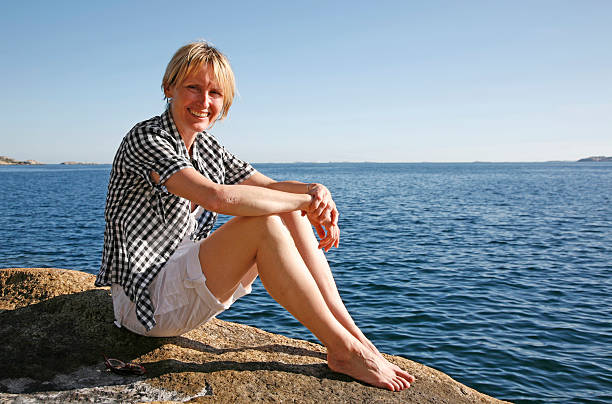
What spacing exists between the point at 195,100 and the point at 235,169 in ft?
2.58

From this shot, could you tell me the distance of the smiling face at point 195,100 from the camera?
9.45 feet

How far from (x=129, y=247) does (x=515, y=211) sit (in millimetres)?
25400

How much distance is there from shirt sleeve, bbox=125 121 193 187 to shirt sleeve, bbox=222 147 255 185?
0.79 m

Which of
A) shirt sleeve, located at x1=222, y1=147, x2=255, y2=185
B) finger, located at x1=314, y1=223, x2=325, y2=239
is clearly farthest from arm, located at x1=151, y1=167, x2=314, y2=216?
shirt sleeve, located at x1=222, y1=147, x2=255, y2=185

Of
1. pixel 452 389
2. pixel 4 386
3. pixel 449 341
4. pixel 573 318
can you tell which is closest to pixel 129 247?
pixel 4 386

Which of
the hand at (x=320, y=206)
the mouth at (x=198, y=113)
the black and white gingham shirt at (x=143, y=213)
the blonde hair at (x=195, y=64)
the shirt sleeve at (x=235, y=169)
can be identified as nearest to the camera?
the black and white gingham shirt at (x=143, y=213)

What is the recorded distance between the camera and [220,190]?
259cm

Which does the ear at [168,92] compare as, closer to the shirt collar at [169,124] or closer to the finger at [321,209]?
the shirt collar at [169,124]

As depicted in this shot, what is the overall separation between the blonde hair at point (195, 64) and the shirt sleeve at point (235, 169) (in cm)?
65

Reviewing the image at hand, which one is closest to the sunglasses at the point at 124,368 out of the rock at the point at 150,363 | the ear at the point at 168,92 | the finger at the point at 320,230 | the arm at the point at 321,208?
the rock at the point at 150,363

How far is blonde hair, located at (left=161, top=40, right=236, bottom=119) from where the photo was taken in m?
2.82

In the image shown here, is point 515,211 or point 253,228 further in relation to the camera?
point 515,211

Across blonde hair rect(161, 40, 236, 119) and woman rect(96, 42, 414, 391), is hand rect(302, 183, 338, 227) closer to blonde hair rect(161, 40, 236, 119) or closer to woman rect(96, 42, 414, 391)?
woman rect(96, 42, 414, 391)

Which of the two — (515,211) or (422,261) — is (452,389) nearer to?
(422,261)
